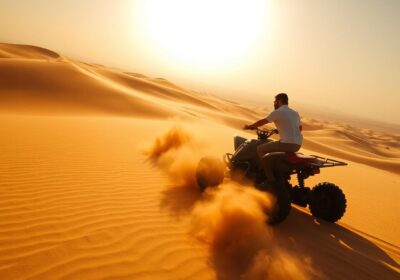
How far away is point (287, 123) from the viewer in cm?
531

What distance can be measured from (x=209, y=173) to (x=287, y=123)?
5.51 feet

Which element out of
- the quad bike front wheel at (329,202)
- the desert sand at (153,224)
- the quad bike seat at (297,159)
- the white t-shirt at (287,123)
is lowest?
the desert sand at (153,224)

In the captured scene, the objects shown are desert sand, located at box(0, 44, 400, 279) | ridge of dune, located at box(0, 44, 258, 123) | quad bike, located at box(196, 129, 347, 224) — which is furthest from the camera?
ridge of dune, located at box(0, 44, 258, 123)

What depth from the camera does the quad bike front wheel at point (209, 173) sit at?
6031mm

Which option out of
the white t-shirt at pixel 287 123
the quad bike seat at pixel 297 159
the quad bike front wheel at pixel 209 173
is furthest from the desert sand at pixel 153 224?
the white t-shirt at pixel 287 123

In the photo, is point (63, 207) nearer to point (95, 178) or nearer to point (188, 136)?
point (95, 178)

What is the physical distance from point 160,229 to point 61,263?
140 cm

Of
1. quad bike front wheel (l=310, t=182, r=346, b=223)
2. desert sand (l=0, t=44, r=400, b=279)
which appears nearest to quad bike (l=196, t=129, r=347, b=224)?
quad bike front wheel (l=310, t=182, r=346, b=223)

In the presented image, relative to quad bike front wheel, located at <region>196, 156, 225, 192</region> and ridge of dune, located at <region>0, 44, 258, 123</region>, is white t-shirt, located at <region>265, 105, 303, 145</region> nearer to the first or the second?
quad bike front wheel, located at <region>196, 156, 225, 192</region>

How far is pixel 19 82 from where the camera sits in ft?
68.2

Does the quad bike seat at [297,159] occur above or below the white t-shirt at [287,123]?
below

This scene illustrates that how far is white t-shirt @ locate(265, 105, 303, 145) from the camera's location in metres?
5.30

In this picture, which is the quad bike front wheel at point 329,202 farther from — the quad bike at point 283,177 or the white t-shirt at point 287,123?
the white t-shirt at point 287,123

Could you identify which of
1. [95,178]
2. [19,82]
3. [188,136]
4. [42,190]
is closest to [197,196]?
[95,178]
